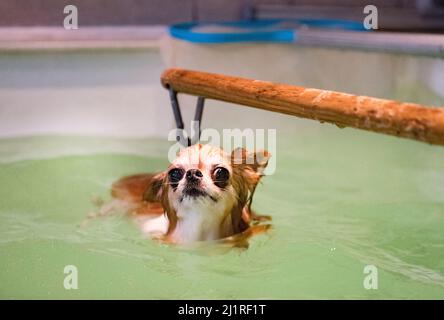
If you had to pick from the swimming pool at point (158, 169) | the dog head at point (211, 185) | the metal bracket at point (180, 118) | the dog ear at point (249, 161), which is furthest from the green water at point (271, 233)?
the metal bracket at point (180, 118)

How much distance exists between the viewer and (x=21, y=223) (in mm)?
2119

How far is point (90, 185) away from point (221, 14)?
1.87 m

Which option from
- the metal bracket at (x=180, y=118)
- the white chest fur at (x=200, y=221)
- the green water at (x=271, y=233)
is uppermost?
the metal bracket at (x=180, y=118)

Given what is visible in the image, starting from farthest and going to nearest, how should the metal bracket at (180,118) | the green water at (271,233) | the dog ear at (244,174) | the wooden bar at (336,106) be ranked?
the metal bracket at (180,118) → the dog ear at (244,174) → the green water at (271,233) → the wooden bar at (336,106)

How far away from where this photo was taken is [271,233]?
1.99 metres

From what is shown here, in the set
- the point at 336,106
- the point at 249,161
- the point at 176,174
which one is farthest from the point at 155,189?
the point at 336,106

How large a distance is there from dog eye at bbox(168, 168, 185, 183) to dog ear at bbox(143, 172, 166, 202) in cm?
8

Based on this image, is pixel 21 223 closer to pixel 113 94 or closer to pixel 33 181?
pixel 33 181

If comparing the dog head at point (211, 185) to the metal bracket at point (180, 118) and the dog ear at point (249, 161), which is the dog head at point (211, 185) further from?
the metal bracket at point (180, 118)

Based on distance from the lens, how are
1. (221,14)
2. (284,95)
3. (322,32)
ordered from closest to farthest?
(284,95)
(322,32)
(221,14)

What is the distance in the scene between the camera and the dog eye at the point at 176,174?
1.74 m

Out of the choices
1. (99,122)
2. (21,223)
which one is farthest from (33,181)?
(99,122)

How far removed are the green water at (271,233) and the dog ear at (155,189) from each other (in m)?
0.13

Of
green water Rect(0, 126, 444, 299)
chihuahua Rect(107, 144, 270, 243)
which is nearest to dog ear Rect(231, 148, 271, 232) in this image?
chihuahua Rect(107, 144, 270, 243)
